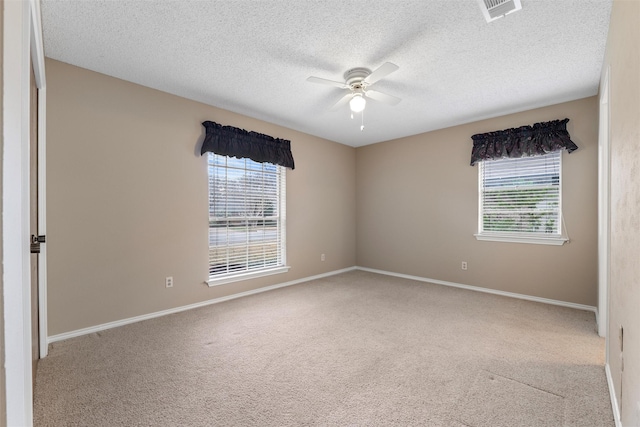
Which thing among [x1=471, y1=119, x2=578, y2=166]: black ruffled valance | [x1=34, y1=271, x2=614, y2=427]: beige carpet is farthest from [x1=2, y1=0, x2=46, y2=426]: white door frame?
[x1=471, y1=119, x2=578, y2=166]: black ruffled valance

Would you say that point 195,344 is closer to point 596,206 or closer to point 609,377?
point 609,377

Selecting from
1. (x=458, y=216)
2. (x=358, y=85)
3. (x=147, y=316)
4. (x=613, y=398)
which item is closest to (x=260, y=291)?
(x=147, y=316)

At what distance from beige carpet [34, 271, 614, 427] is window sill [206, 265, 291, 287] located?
357mm

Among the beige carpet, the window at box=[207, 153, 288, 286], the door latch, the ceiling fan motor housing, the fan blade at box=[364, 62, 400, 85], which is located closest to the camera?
the door latch

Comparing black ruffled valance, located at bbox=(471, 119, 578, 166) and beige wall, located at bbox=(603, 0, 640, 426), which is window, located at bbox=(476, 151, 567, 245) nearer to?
black ruffled valance, located at bbox=(471, 119, 578, 166)

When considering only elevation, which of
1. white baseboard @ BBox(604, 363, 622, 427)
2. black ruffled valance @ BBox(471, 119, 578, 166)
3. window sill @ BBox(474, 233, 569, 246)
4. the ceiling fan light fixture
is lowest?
white baseboard @ BBox(604, 363, 622, 427)

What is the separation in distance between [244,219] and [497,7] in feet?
11.0

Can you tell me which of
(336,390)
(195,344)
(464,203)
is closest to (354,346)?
(336,390)

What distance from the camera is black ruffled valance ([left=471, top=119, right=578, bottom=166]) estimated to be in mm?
3439

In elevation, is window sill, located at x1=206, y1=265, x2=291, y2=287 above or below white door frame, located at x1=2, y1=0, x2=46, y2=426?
below

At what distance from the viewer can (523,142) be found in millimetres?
3711

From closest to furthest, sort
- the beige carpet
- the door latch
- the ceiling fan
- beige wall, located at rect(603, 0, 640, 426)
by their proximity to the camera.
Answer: beige wall, located at rect(603, 0, 640, 426), the door latch, the beige carpet, the ceiling fan

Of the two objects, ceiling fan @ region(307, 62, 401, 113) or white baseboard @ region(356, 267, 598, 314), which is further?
white baseboard @ region(356, 267, 598, 314)

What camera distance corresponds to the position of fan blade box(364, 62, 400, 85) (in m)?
2.21
